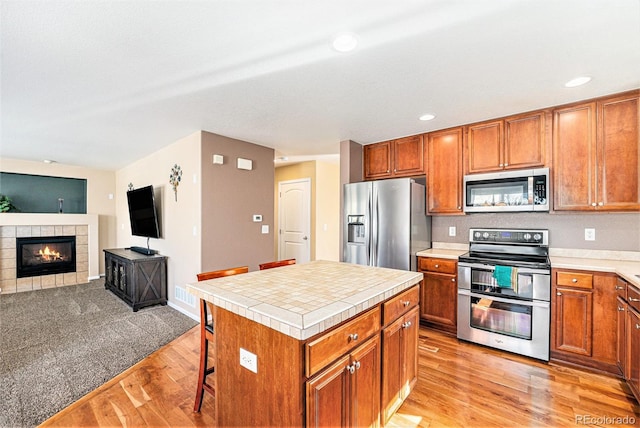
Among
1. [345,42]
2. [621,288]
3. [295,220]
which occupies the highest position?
[345,42]

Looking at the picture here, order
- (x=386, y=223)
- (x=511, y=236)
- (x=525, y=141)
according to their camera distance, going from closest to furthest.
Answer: (x=525, y=141), (x=511, y=236), (x=386, y=223)

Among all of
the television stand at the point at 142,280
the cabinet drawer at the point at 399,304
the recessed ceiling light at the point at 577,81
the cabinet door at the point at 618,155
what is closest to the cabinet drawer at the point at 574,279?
the cabinet door at the point at 618,155

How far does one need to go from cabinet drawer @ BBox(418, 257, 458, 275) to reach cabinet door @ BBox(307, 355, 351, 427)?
2.11 metres

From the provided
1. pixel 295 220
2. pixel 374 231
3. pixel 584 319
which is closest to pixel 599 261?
pixel 584 319

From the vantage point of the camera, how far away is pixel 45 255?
5.33 metres

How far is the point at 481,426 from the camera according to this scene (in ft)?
5.72

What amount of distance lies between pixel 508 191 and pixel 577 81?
1.08 meters

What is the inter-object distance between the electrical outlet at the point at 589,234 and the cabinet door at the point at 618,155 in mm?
336

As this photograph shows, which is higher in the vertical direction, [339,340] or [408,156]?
[408,156]

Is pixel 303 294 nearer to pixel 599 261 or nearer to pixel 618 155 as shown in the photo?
pixel 599 261

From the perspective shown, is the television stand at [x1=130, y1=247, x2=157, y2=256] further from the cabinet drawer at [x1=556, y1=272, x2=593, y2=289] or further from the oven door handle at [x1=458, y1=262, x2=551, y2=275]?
the cabinet drawer at [x1=556, y1=272, x2=593, y2=289]

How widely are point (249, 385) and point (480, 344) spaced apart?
8.23 ft

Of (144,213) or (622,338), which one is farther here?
(144,213)

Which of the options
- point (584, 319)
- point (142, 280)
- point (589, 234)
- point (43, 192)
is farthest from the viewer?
point (43, 192)
